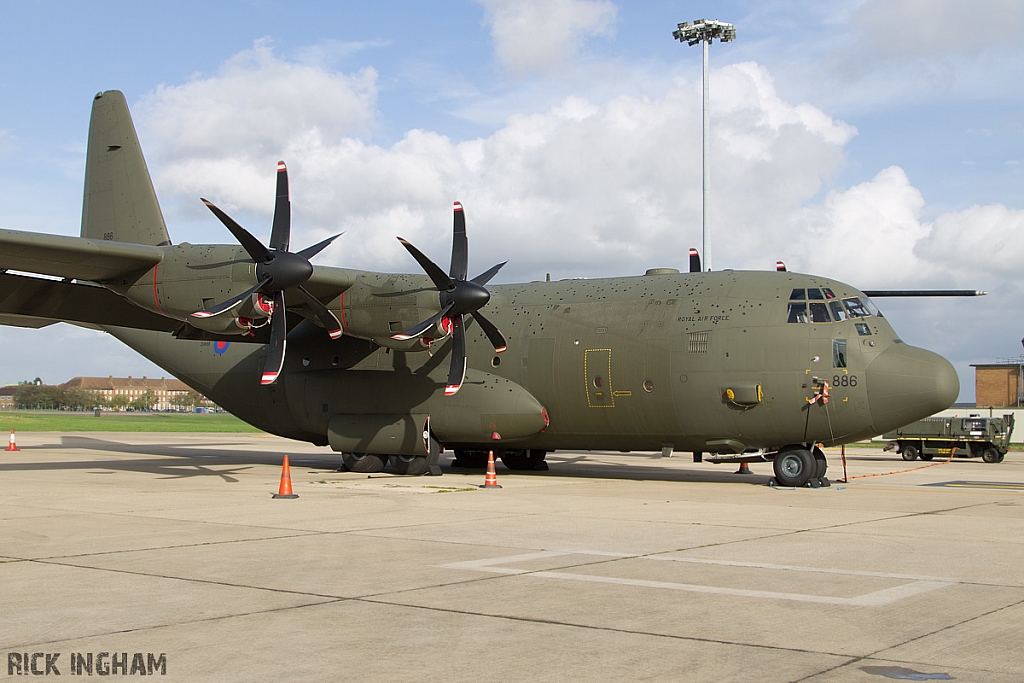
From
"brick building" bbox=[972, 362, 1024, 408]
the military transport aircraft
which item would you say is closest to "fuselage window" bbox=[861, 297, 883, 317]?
the military transport aircraft

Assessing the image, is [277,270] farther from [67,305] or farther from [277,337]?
[67,305]

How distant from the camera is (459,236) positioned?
69.2 feet

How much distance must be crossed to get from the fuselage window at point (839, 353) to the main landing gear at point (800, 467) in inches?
74.9

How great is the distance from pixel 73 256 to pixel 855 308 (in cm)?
1546

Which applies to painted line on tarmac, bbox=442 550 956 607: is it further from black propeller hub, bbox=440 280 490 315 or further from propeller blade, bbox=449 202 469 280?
propeller blade, bbox=449 202 469 280

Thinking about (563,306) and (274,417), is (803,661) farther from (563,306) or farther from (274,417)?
(274,417)

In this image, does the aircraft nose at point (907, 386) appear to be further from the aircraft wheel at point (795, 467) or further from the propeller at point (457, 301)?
the propeller at point (457, 301)

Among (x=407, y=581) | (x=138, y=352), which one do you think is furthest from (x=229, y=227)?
(x=407, y=581)

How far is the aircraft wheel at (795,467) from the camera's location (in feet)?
60.9

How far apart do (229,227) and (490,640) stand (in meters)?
14.5

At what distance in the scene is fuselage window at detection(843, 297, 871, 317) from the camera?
18.5m

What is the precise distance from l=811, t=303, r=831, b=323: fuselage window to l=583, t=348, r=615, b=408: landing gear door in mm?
4238

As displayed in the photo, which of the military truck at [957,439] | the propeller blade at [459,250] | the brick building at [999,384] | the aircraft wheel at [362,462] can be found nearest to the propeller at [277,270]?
the propeller blade at [459,250]

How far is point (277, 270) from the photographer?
62.3 feet
